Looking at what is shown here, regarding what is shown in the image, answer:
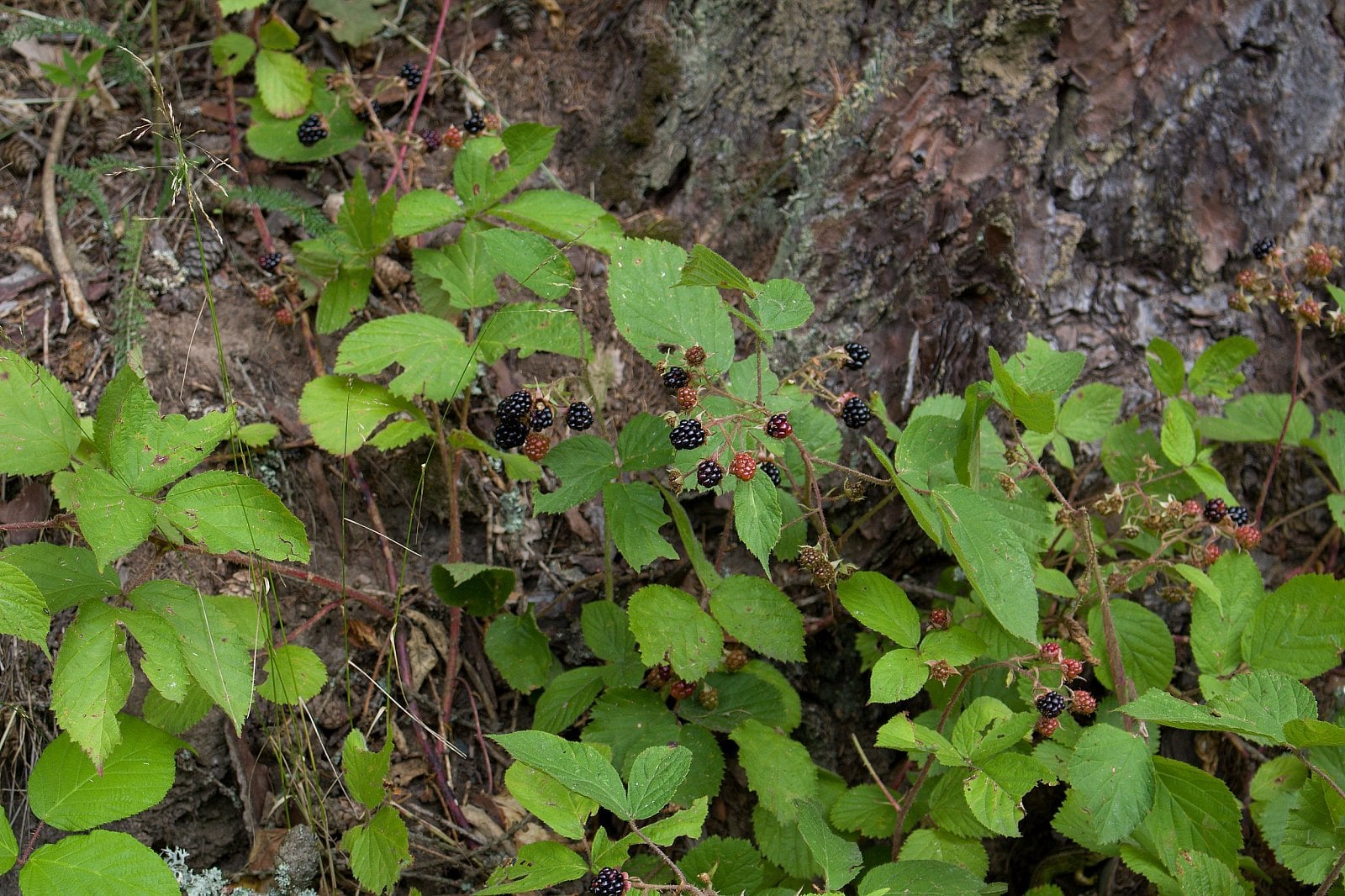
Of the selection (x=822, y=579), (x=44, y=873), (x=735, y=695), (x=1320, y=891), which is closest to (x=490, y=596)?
(x=735, y=695)

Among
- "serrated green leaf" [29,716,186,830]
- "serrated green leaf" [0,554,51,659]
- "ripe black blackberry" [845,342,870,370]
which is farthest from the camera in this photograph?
"ripe black blackberry" [845,342,870,370]

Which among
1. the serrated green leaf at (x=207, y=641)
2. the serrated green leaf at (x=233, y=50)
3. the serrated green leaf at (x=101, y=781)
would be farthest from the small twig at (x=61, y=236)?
the serrated green leaf at (x=101, y=781)

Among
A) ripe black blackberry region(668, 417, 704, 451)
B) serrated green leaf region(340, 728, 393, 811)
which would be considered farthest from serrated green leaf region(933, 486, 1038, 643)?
serrated green leaf region(340, 728, 393, 811)

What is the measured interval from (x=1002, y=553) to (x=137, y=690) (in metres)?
2.05

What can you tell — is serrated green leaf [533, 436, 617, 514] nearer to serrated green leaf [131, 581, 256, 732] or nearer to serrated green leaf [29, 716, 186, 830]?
serrated green leaf [131, 581, 256, 732]

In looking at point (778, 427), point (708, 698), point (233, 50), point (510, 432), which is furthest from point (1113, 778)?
point (233, 50)

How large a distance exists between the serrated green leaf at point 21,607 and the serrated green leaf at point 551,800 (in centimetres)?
89

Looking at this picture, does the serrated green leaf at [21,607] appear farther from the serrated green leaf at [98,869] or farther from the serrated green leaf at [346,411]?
the serrated green leaf at [346,411]

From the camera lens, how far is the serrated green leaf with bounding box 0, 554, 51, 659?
5.33 feet

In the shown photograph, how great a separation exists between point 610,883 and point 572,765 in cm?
22

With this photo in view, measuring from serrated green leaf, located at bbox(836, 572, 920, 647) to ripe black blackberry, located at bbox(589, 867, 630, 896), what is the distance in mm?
766

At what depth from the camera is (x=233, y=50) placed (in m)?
3.10

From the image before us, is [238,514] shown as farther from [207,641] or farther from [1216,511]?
[1216,511]

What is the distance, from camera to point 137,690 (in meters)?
2.26
